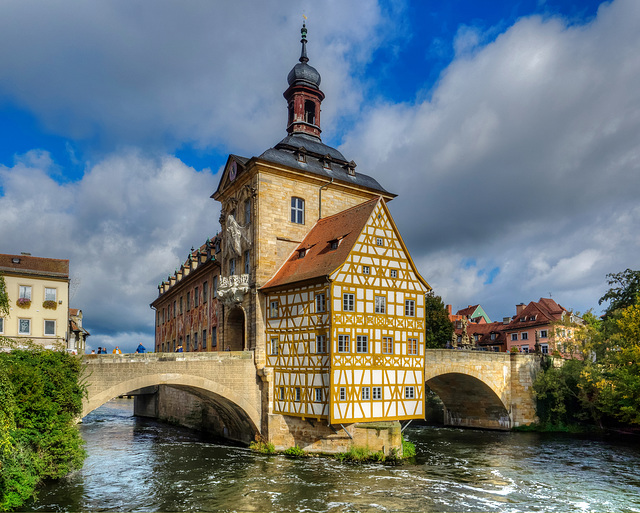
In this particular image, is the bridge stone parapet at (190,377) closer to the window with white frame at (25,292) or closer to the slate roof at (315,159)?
the slate roof at (315,159)

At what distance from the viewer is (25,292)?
1387 inches

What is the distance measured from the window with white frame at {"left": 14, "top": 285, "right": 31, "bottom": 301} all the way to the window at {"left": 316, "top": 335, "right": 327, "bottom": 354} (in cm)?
2087

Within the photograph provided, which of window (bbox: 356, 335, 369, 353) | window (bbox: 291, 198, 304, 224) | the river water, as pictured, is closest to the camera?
the river water

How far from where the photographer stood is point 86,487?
19.9 meters

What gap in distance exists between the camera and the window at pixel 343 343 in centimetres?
2433

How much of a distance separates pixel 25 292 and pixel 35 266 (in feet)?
6.27

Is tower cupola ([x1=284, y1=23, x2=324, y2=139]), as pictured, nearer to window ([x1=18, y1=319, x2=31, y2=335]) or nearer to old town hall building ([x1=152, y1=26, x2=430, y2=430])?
old town hall building ([x1=152, y1=26, x2=430, y2=430])

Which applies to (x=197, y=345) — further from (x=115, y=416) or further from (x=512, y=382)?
(x=512, y=382)

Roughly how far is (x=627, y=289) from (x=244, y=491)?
34.6 m

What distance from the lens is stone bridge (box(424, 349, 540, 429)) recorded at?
35.6m

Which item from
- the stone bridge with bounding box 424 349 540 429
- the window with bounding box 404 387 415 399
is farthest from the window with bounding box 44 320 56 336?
the stone bridge with bounding box 424 349 540 429

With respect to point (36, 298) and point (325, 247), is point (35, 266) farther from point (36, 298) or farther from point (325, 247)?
point (325, 247)

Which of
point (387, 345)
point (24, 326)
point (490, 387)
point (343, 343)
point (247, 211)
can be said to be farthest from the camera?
point (490, 387)

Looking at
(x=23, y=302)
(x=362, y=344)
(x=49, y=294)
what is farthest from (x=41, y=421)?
(x=49, y=294)
